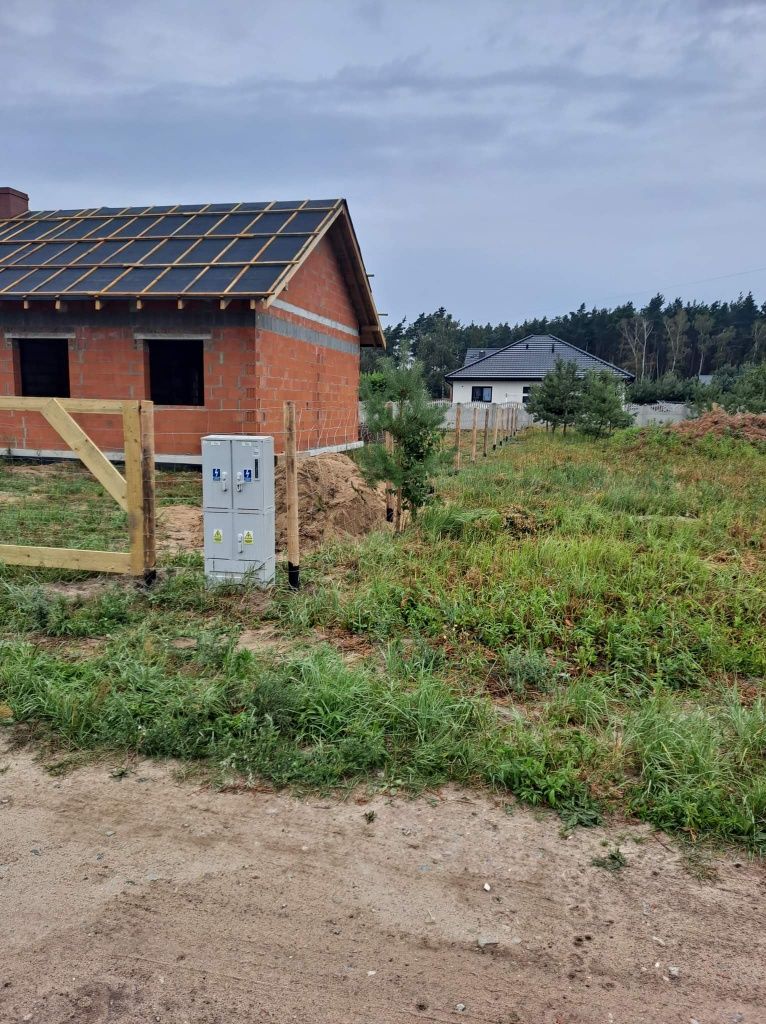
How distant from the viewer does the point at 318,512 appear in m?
8.78

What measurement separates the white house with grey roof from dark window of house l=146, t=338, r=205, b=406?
39397 millimetres

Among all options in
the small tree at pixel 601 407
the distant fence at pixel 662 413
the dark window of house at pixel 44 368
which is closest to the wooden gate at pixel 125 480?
the dark window of house at pixel 44 368

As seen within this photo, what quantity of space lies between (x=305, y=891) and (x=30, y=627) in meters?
3.51

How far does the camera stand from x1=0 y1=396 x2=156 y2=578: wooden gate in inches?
233

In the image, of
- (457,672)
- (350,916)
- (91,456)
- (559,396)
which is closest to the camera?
(350,916)

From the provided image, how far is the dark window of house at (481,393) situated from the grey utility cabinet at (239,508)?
49.5 meters

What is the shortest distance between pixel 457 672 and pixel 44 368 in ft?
46.4

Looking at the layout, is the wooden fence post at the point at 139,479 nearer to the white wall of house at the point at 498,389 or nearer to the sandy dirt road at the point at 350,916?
the sandy dirt road at the point at 350,916

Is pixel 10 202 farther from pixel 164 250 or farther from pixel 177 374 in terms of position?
pixel 177 374

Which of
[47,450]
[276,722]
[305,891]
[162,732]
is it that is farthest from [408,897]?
[47,450]

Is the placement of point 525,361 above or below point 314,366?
above

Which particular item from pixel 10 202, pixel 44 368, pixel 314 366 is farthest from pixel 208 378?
pixel 10 202

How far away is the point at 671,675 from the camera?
462cm

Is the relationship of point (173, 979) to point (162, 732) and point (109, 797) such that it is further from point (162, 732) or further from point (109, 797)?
point (162, 732)
